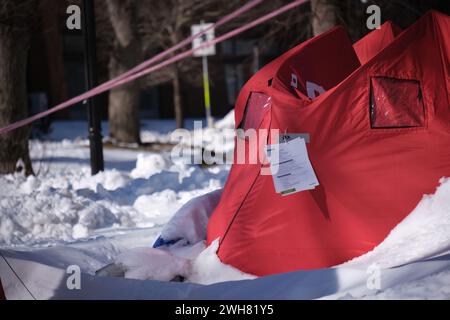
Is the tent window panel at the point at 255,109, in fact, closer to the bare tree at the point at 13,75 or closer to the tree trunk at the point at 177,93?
the bare tree at the point at 13,75

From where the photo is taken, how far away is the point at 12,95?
10305 mm

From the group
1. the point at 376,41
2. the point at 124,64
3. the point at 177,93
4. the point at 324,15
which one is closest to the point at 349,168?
the point at 376,41

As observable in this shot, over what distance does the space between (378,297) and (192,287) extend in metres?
1.38

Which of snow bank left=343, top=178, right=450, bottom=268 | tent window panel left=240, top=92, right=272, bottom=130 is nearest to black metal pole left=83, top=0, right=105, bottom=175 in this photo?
tent window panel left=240, top=92, right=272, bottom=130

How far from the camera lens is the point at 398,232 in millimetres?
5039

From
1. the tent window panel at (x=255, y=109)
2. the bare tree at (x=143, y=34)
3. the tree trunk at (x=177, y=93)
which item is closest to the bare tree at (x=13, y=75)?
the tent window panel at (x=255, y=109)

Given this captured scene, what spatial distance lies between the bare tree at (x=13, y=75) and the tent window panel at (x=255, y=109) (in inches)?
215

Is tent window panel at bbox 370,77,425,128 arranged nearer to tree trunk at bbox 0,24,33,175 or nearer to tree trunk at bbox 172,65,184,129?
tree trunk at bbox 0,24,33,175

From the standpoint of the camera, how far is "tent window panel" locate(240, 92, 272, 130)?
5.41 m

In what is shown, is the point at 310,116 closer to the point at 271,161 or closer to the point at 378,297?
the point at 271,161

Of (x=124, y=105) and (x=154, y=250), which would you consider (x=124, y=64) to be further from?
(x=154, y=250)

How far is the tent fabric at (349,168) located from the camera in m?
5.06

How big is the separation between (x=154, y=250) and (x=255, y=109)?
4.56 feet

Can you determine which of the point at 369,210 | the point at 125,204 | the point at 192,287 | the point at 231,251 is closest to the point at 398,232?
the point at 369,210
